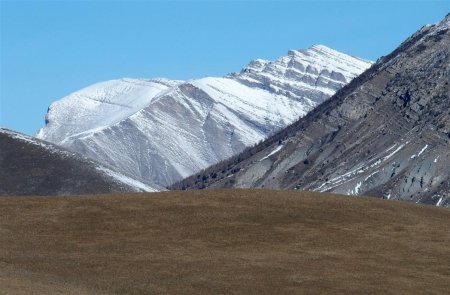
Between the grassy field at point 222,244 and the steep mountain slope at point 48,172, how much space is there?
78.7 metres

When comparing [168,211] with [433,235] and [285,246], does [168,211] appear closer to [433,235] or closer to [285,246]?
[285,246]

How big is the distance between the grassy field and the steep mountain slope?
7873 centimetres

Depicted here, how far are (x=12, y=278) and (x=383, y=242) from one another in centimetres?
2313

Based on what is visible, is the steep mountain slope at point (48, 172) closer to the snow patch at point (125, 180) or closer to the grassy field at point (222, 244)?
the snow patch at point (125, 180)

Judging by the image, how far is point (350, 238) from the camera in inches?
2584

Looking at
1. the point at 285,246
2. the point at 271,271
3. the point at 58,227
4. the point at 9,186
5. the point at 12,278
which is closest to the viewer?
the point at 12,278

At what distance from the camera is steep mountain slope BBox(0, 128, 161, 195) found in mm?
153500

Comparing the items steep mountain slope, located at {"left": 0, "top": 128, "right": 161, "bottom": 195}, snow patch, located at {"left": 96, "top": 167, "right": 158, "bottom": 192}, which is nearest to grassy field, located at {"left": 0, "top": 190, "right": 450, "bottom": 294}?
→ steep mountain slope, located at {"left": 0, "top": 128, "right": 161, "bottom": 195}

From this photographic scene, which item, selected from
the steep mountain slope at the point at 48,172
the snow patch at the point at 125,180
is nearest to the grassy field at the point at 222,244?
the steep mountain slope at the point at 48,172

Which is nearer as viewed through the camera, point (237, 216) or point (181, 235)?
point (181, 235)

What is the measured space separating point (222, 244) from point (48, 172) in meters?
97.7

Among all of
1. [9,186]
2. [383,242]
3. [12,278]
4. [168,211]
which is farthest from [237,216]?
[9,186]

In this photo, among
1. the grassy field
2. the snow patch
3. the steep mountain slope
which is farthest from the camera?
the snow patch

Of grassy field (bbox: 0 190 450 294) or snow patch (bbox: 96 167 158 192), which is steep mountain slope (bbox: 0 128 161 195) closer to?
snow patch (bbox: 96 167 158 192)
